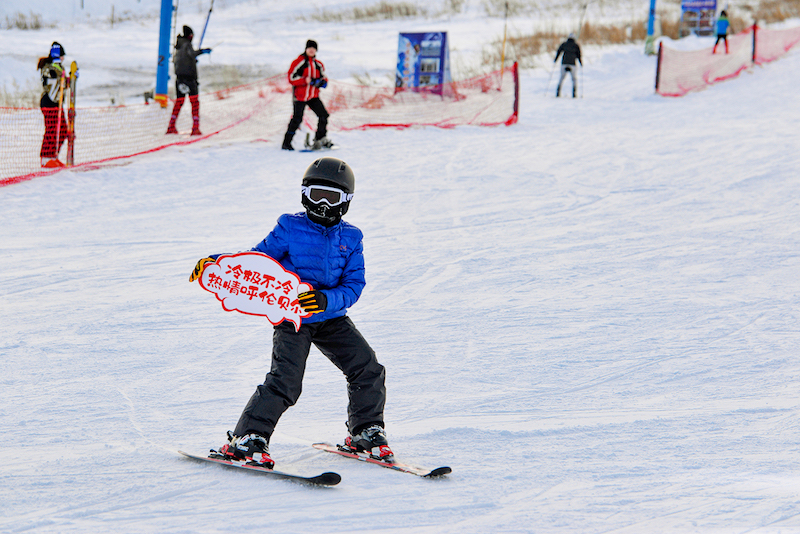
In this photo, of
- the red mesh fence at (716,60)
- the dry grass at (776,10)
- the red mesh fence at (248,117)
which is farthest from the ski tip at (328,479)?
the dry grass at (776,10)

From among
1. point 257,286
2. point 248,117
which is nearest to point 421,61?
point 248,117

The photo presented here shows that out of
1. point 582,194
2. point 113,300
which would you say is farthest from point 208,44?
point 113,300

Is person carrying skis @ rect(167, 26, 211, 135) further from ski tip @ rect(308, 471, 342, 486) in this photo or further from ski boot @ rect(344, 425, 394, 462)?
ski tip @ rect(308, 471, 342, 486)

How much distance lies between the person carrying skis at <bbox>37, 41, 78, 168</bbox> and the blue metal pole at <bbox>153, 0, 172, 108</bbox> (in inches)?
130

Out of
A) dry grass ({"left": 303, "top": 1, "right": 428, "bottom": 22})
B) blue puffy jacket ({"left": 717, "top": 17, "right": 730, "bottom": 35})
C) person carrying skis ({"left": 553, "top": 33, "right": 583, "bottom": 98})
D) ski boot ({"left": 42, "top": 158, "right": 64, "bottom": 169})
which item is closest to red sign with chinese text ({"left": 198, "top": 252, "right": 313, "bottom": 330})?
ski boot ({"left": 42, "top": 158, "right": 64, "bottom": 169})

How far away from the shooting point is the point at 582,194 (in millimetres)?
8695

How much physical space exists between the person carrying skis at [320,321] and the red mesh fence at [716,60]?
1439 centimetres

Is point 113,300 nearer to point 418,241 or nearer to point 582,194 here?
point 418,241

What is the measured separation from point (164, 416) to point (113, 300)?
2121mm

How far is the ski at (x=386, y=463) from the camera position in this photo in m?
3.10

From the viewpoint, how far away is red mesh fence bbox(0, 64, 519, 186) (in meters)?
9.84

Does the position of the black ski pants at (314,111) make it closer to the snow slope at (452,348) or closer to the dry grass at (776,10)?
the snow slope at (452,348)

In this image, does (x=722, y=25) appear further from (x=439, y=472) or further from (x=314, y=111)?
(x=439, y=472)

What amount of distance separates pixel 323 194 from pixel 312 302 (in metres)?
0.45
